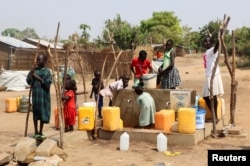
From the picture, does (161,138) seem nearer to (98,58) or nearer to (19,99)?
(19,99)

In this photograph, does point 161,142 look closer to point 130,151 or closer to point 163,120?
point 130,151

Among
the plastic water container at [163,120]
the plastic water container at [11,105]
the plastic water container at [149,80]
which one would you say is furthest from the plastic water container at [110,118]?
the plastic water container at [11,105]

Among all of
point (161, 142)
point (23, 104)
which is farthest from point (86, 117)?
point (23, 104)

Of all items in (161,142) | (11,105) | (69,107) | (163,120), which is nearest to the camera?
(161,142)

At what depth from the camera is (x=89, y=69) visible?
81.6 ft

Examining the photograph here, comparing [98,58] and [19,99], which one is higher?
[98,58]

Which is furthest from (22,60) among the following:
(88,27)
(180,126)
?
(180,126)

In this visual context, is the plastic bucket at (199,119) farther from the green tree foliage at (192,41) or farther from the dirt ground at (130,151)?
the green tree foliage at (192,41)

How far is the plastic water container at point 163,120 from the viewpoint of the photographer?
7.81 meters

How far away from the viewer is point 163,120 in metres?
7.80

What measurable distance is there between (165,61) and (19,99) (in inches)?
237

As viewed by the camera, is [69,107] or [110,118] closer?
[110,118]

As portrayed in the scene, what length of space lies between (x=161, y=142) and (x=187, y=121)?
74 cm

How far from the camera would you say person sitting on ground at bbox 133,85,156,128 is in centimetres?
806
